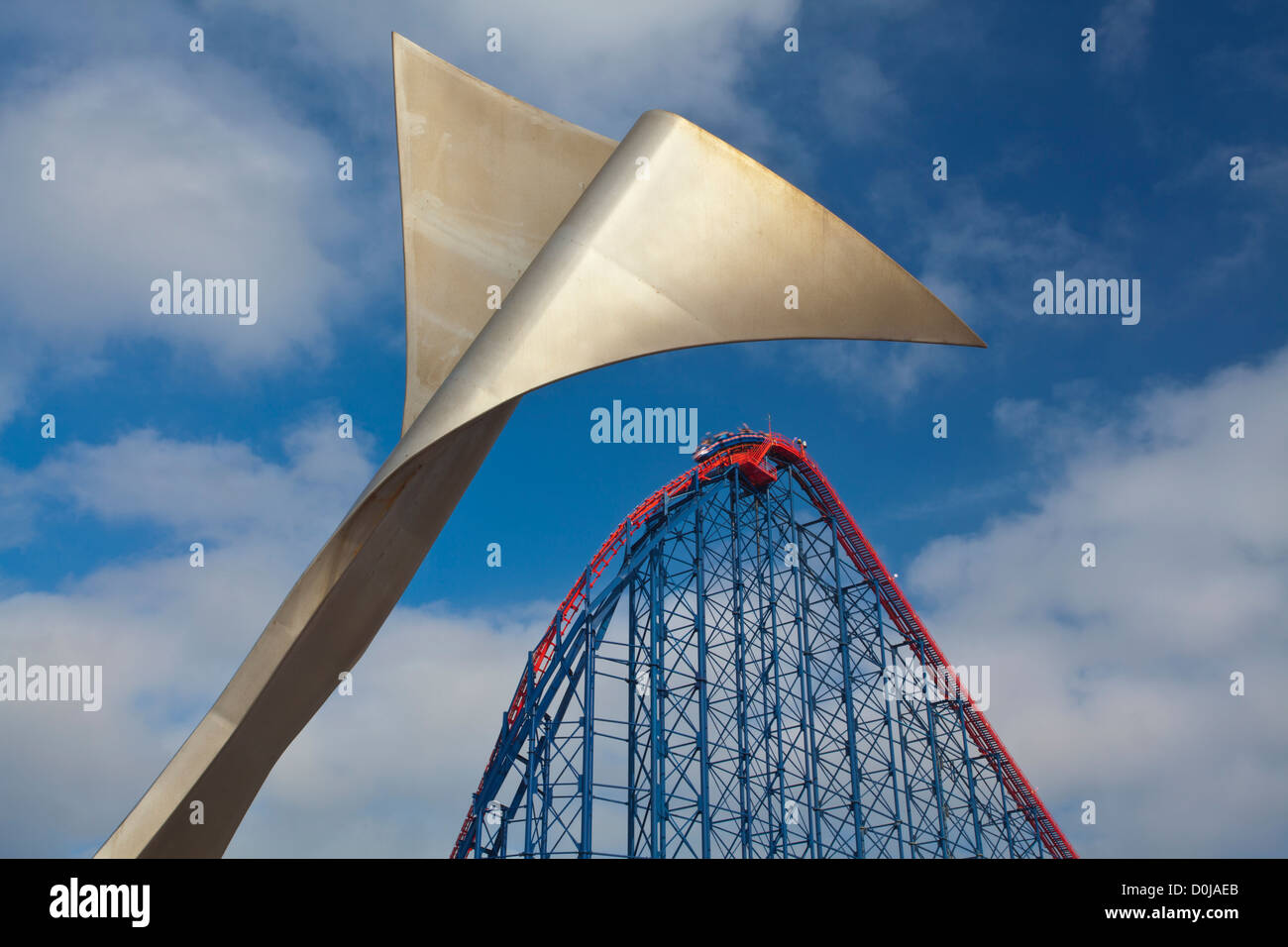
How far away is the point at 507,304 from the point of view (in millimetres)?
6543

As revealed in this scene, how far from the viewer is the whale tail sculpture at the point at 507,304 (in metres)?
6.10

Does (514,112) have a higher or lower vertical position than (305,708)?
higher

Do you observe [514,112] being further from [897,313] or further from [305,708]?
[305,708]

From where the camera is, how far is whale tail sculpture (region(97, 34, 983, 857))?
20.0ft

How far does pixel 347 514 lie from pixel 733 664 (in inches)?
455

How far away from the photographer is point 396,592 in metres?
6.98

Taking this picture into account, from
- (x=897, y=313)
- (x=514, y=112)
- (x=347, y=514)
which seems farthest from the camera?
(x=514, y=112)
